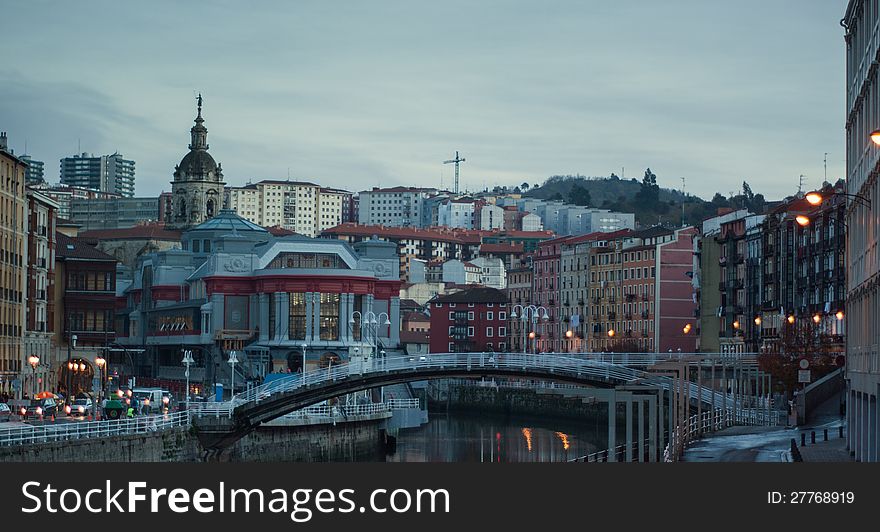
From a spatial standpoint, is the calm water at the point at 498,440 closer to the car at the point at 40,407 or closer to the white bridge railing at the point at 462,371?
the white bridge railing at the point at 462,371

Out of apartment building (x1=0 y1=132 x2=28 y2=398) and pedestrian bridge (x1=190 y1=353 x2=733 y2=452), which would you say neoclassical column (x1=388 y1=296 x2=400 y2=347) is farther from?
pedestrian bridge (x1=190 y1=353 x2=733 y2=452)

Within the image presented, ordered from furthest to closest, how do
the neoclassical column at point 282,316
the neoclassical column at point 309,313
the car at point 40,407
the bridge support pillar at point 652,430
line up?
the neoclassical column at point 282,316, the neoclassical column at point 309,313, the car at point 40,407, the bridge support pillar at point 652,430

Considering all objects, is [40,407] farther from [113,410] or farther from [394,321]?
[394,321]

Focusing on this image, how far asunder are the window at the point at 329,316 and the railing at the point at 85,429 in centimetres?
6584

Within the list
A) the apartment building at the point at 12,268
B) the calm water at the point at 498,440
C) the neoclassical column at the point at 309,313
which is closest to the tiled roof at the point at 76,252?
the neoclassical column at the point at 309,313

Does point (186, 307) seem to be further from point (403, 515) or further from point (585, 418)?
point (403, 515)

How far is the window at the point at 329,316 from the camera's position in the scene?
518ft

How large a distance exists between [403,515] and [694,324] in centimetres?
15055

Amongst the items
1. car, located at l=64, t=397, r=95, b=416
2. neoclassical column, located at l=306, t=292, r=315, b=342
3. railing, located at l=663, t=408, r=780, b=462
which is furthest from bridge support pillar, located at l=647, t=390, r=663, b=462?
neoclassical column, located at l=306, t=292, r=315, b=342

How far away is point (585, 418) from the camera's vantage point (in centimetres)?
14750

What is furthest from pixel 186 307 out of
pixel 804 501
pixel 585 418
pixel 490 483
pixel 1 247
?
pixel 804 501

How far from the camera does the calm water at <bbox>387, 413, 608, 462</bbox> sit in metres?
110

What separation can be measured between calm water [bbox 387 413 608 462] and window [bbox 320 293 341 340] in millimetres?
10984

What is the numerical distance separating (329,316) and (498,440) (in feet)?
113
